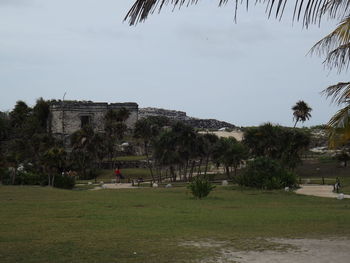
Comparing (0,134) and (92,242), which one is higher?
(0,134)

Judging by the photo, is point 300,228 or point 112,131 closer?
point 300,228

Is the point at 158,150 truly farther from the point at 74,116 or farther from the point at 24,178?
the point at 74,116

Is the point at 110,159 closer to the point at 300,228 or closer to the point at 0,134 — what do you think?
the point at 0,134

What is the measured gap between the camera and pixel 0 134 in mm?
59188

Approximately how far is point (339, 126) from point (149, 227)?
5.33 m

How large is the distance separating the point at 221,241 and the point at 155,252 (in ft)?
5.58

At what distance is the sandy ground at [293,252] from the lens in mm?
8083

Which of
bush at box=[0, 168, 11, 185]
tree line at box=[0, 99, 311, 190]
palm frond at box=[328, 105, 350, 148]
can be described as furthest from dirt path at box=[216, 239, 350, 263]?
bush at box=[0, 168, 11, 185]

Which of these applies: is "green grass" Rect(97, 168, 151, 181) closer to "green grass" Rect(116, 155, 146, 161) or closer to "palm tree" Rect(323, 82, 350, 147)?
"green grass" Rect(116, 155, 146, 161)

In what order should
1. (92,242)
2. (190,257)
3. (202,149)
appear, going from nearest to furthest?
(190,257) < (92,242) < (202,149)

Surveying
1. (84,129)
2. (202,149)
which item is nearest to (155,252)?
(202,149)

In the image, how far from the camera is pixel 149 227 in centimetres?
1202

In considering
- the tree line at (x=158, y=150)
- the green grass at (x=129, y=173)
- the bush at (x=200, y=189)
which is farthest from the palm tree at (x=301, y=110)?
the bush at (x=200, y=189)

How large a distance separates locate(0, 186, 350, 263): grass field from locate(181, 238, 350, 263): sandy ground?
0.89ft
